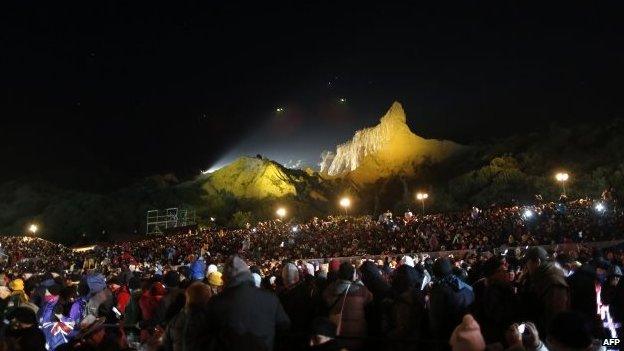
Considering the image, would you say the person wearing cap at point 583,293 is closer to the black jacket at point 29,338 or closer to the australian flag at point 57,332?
the black jacket at point 29,338

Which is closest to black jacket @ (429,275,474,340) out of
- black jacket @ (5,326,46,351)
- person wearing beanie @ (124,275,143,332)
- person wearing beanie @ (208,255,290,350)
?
person wearing beanie @ (208,255,290,350)

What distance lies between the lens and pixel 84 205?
62594mm

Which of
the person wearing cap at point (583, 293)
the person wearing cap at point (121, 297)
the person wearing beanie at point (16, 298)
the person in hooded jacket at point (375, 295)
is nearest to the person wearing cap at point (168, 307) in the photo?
the person wearing cap at point (121, 297)

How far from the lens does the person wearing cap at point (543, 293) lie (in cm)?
459

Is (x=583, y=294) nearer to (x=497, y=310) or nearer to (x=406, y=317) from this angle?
(x=497, y=310)

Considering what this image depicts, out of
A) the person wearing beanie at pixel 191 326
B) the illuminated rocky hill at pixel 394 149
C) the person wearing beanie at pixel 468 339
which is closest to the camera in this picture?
the person wearing beanie at pixel 468 339

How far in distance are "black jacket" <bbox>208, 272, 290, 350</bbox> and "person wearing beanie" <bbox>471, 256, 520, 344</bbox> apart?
6.52 feet

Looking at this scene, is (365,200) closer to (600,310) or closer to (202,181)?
(202,181)

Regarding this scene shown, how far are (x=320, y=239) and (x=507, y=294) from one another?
24617mm

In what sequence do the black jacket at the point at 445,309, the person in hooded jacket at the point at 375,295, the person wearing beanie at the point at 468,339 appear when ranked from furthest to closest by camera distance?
the person in hooded jacket at the point at 375,295 → the black jacket at the point at 445,309 → the person wearing beanie at the point at 468,339

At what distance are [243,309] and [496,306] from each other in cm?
231

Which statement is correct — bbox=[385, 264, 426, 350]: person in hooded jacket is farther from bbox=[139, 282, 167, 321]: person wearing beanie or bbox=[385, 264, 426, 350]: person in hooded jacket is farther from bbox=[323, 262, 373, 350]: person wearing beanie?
bbox=[139, 282, 167, 321]: person wearing beanie

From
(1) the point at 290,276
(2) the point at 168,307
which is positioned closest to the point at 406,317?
(1) the point at 290,276

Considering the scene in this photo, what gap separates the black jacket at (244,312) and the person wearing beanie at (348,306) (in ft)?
3.08
